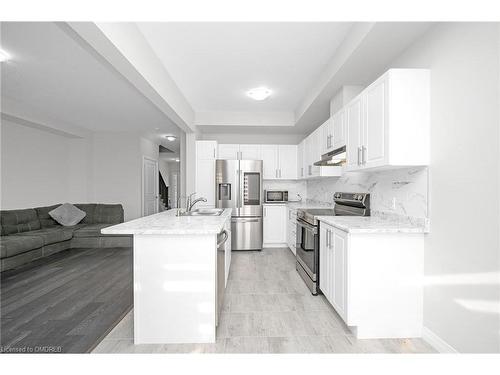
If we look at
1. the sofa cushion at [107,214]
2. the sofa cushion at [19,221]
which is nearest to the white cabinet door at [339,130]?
the sofa cushion at [107,214]

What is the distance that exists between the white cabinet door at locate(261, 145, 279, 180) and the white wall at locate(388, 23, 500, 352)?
3.35 metres

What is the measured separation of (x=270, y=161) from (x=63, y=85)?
Result: 3.54 meters

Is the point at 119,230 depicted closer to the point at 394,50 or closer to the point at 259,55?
the point at 259,55

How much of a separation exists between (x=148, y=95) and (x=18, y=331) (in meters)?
2.45

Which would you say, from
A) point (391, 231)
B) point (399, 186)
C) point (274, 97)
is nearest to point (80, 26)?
point (391, 231)

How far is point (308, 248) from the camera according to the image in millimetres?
3057

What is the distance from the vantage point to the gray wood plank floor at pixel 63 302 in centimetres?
202

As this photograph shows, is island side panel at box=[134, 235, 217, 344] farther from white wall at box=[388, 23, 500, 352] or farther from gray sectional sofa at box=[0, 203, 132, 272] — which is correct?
gray sectional sofa at box=[0, 203, 132, 272]

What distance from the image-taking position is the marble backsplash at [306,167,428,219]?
2068 mm

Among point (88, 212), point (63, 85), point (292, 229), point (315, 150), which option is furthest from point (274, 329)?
point (88, 212)

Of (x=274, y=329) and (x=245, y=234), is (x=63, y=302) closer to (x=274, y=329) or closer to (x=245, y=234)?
(x=274, y=329)

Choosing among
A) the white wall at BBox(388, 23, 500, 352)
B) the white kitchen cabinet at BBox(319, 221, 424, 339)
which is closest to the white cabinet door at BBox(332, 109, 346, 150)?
the white wall at BBox(388, 23, 500, 352)

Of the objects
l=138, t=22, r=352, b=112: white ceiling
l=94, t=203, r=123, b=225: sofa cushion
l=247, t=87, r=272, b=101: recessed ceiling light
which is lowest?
l=94, t=203, r=123, b=225: sofa cushion

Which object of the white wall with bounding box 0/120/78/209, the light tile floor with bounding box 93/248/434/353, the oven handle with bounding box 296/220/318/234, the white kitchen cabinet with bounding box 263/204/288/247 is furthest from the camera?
the white kitchen cabinet with bounding box 263/204/288/247
